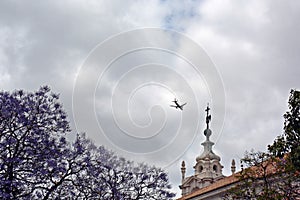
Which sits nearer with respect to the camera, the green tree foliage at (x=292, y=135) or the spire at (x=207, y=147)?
the green tree foliage at (x=292, y=135)

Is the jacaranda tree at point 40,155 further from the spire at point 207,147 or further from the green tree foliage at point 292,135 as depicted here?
the spire at point 207,147

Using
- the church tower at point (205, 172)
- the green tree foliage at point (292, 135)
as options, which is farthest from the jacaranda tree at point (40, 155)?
the church tower at point (205, 172)

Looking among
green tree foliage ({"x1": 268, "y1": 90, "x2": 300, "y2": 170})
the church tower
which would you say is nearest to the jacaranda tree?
green tree foliage ({"x1": 268, "y1": 90, "x2": 300, "y2": 170})

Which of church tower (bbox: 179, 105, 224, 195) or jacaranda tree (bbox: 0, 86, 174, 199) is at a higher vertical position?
church tower (bbox: 179, 105, 224, 195)

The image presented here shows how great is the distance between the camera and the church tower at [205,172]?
61062 millimetres

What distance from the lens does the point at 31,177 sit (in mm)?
16641

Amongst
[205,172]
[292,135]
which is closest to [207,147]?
[205,172]

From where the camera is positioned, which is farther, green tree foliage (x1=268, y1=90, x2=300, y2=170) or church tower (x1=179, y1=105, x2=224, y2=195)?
church tower (x1=179, y1=105, x2=224, y2=195)

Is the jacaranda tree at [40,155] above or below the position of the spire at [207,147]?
below

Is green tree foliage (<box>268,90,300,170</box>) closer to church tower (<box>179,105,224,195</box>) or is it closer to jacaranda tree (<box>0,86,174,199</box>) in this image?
jacaranda tree (<box>0,86,174,199</box>)

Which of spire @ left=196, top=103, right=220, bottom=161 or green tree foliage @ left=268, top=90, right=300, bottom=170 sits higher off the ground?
spire @ left=196, top=103, right=220, bottom=161

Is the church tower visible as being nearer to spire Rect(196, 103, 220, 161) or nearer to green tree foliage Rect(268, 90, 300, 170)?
spire Rect(196, 103, 220, 161)

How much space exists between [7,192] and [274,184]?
1348 cm

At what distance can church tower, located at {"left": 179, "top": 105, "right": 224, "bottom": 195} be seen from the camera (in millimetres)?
61062
